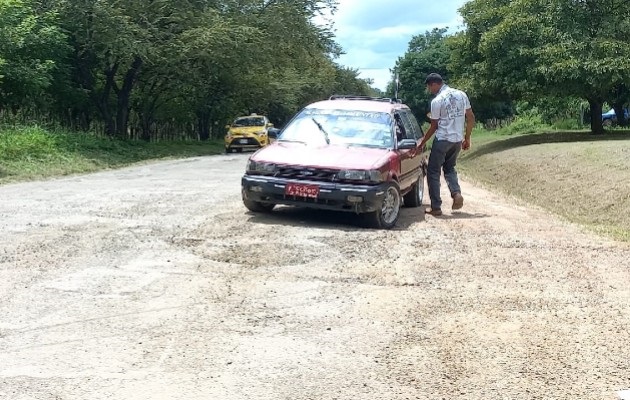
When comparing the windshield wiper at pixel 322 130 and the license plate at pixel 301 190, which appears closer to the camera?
the license plate at pixel 301 190

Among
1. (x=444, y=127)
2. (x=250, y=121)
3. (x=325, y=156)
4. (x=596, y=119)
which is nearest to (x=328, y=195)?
(x=325, y=156)

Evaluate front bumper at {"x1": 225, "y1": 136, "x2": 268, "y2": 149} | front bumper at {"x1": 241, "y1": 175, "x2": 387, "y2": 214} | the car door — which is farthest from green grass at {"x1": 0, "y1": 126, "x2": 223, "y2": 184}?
the car door

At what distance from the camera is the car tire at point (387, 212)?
28.5 ft

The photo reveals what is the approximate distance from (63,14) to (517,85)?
1607cm

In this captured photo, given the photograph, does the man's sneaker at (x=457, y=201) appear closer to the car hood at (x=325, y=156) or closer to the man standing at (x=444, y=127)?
the man standing at (x=444, y=127)

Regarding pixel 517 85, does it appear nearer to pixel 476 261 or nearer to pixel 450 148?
pixel 450 148

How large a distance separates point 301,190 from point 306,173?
0.78ft

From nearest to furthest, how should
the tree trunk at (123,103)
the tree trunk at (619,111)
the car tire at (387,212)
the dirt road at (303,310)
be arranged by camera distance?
the dirt road at (303,310) < the car tire at (387,212) < the tree trunk at (619,111) < the tree trunk at (123,103)

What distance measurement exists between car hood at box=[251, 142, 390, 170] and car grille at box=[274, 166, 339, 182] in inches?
2.5

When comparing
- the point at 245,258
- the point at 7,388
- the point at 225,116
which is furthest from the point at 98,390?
the point at 225,116

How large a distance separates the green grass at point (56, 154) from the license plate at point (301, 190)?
855 centimetres

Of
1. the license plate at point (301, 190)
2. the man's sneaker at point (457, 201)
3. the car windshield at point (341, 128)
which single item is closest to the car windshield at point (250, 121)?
the car windshield at point (341, 128)

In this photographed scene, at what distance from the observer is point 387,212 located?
29.2 ft

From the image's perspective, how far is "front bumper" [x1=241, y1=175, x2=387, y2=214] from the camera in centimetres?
847
